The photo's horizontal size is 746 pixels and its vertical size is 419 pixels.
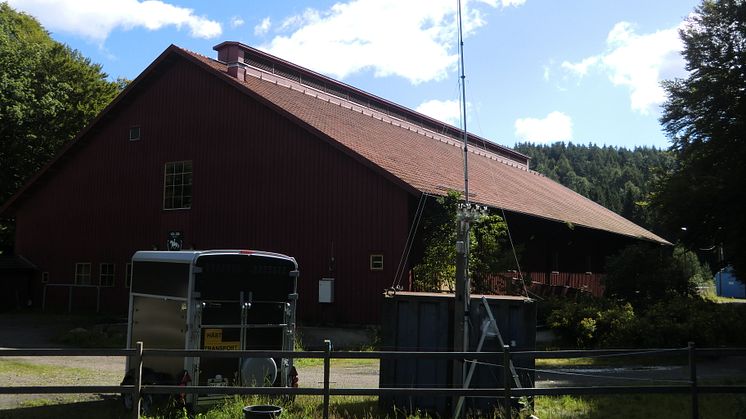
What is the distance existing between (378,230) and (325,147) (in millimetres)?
3592

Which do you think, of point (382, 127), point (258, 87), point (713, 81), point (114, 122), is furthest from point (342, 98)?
point (713, 81)

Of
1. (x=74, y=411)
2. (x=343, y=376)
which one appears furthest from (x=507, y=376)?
(x=343, y=376)

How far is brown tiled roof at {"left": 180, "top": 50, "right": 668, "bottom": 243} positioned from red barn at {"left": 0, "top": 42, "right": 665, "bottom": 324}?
0.43 feet

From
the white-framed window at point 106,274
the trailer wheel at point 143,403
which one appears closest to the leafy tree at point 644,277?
the trailer wheel at point 143,403

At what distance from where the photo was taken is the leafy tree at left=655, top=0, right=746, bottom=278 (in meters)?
22.9

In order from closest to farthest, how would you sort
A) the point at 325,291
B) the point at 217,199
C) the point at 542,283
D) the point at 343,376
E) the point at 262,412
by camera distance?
the point at 262,412, the point at 343,376, the point at 325,291, the point at 217,199, the point at 542,283

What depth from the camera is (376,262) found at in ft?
68.8

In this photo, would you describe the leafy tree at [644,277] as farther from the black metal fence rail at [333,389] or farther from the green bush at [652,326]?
the black metal fence rail at [333,389]

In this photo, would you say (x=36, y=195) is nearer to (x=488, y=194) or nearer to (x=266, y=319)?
(x=488, y=194)

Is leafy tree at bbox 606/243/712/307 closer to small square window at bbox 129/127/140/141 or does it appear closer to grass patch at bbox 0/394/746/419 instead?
grass patch at bbox 0/394/746/419

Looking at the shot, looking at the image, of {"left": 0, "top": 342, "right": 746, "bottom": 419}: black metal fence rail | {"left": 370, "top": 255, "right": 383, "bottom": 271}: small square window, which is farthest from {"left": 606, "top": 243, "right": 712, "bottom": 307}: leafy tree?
{"left": 0, "top": 342, "right": 746, "bottom": 419}: black metal fence rail

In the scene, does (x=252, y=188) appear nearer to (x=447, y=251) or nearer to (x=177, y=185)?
(x=177, y=185)

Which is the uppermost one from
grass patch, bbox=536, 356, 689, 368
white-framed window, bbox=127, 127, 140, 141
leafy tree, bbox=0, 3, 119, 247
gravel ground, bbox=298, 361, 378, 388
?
leafy tree, bbox=0, 3, 119, 247

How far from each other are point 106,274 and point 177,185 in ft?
17.9
